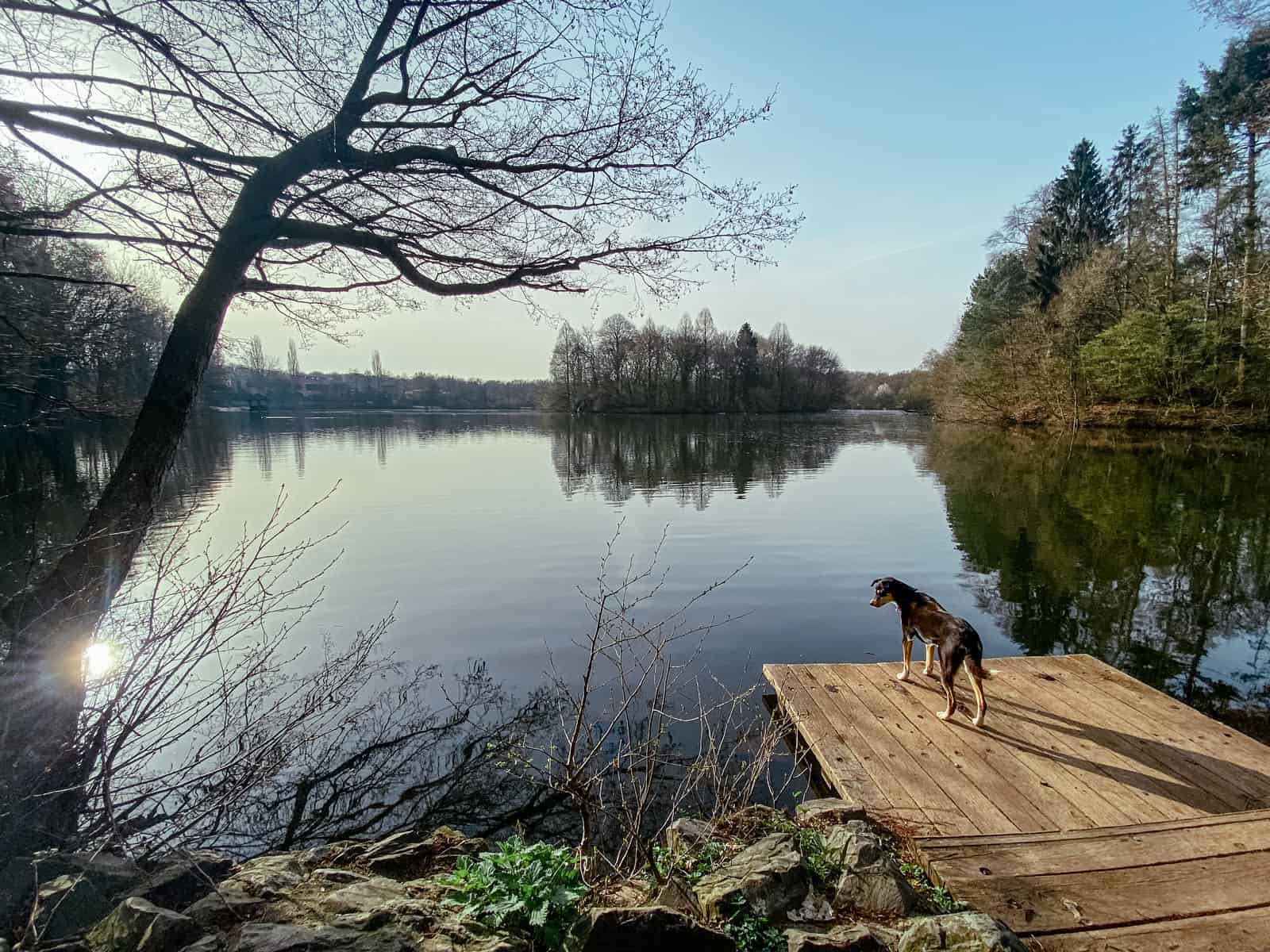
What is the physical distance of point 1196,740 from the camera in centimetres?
430

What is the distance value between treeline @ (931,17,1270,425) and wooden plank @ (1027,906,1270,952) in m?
18.6

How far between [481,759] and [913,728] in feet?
11.5

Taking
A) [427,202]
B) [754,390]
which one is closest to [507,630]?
[427,202]

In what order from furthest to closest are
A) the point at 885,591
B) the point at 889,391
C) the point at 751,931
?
the point at 889,391 < the point at 885,591 < the point at 751,931

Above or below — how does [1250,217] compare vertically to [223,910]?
above

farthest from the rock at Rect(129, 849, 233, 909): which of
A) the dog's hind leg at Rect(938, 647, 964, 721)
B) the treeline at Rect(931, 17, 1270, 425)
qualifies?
the treeline at Rect(931, 17, 1270, 425)

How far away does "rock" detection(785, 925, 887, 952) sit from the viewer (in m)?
2.07

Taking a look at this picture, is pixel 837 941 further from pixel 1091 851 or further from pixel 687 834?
pixel 1091 851

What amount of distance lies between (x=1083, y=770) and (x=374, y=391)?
102 meters

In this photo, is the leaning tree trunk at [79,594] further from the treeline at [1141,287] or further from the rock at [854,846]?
the treeline at [1141,287]

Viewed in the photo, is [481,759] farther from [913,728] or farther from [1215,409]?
[1215,409]

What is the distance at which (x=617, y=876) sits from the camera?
285 cm

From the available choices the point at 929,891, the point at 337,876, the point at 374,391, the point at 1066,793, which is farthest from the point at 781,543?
the point at 374,391

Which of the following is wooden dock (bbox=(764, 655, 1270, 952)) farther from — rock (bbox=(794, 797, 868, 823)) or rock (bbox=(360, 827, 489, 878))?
rock (bbox=(360, 827, 489, 878))
